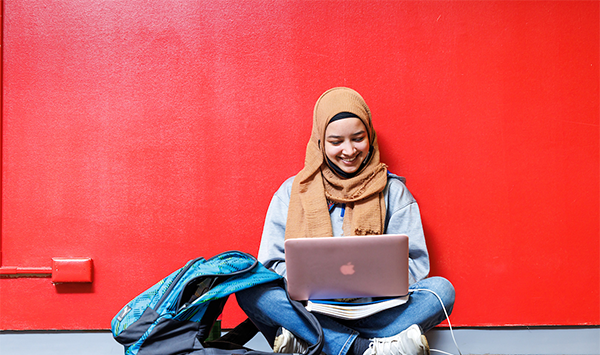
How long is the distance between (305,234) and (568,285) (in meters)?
1.30

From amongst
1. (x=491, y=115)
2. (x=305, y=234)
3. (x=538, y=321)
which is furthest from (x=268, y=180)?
(x=538, y=321)

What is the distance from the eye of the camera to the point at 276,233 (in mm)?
1658

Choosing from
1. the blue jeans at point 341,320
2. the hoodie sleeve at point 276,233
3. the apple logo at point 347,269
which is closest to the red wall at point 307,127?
the hoodie sleeve at point 276,233

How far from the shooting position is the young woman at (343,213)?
1375 millimetres

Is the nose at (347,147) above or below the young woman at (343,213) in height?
above

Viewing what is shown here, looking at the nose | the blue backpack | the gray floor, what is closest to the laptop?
the blue backpack

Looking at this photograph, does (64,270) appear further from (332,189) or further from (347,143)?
(347,143)

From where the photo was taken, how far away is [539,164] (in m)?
1.88

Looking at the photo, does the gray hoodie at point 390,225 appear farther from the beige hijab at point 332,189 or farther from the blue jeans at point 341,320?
the blue jeans at point 341,320

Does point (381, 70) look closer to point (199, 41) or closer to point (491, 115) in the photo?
point (491, 115)

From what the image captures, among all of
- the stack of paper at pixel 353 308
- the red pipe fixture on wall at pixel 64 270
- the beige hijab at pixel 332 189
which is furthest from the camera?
the red pipe fixture on wall at pixel 64 270

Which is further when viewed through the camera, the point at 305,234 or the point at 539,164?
the point at 539,164

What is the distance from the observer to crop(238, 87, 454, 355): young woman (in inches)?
54.1

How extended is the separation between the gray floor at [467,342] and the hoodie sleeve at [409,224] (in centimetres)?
48
